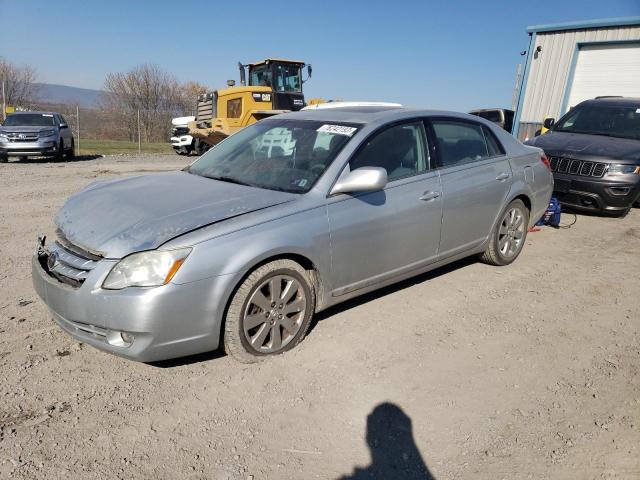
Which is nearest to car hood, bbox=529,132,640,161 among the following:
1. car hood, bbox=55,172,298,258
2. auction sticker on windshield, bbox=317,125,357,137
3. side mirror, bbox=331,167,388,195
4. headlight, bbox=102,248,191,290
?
auction sticker on windshield, bbox=317,125,357,137

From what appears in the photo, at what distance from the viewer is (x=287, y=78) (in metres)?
16.5

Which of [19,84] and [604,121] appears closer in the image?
[604,121]

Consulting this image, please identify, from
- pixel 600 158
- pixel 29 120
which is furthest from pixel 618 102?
pixel 29 120

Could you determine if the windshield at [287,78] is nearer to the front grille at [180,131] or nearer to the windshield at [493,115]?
the front grille at [180,131]

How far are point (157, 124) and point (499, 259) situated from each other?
31509mm

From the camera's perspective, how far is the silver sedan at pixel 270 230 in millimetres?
2795

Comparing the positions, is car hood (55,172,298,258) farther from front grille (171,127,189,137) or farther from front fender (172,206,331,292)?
front grille (171,127,189,137)

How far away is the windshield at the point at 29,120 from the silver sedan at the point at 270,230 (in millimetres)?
13490

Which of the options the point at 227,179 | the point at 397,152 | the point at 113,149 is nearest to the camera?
the point at 227,179

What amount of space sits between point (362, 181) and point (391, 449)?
Result: 172 cm

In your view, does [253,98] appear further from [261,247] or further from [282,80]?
[261,247]

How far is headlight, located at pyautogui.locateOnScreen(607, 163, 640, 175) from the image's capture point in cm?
731

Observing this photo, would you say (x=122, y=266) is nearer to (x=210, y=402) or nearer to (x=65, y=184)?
(x=210, y=402)

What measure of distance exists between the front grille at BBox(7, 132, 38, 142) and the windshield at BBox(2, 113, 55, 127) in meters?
0.65
